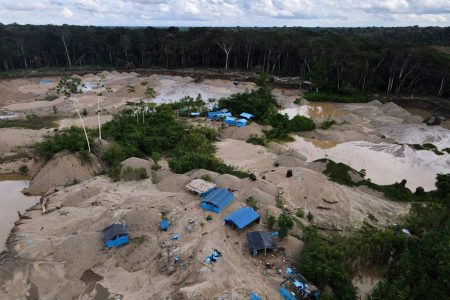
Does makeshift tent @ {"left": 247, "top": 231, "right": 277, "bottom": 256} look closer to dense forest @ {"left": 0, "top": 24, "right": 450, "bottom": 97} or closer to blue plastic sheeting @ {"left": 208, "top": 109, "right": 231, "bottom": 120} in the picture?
blue plastic sheeting @ {"left": 208, "top": 109, "right": 231, "bottom": 120}

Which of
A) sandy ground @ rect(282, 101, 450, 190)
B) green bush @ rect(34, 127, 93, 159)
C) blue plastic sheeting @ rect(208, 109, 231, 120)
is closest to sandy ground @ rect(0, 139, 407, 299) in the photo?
green bush @ rect(34, 127, 93, 159)

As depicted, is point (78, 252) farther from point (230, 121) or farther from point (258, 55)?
point (258, 55)

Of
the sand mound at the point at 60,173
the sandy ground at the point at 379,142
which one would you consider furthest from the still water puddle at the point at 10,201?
the sandy ground at the point at 379,142

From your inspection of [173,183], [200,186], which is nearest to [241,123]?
[173,183]

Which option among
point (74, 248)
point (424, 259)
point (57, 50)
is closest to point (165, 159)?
point (74, 248)

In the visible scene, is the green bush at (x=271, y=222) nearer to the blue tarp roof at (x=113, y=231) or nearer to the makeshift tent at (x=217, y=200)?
the makeshift tent at (x=217, y=200)

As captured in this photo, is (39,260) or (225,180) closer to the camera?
(39,260)

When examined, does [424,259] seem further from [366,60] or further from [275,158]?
[366,60]
